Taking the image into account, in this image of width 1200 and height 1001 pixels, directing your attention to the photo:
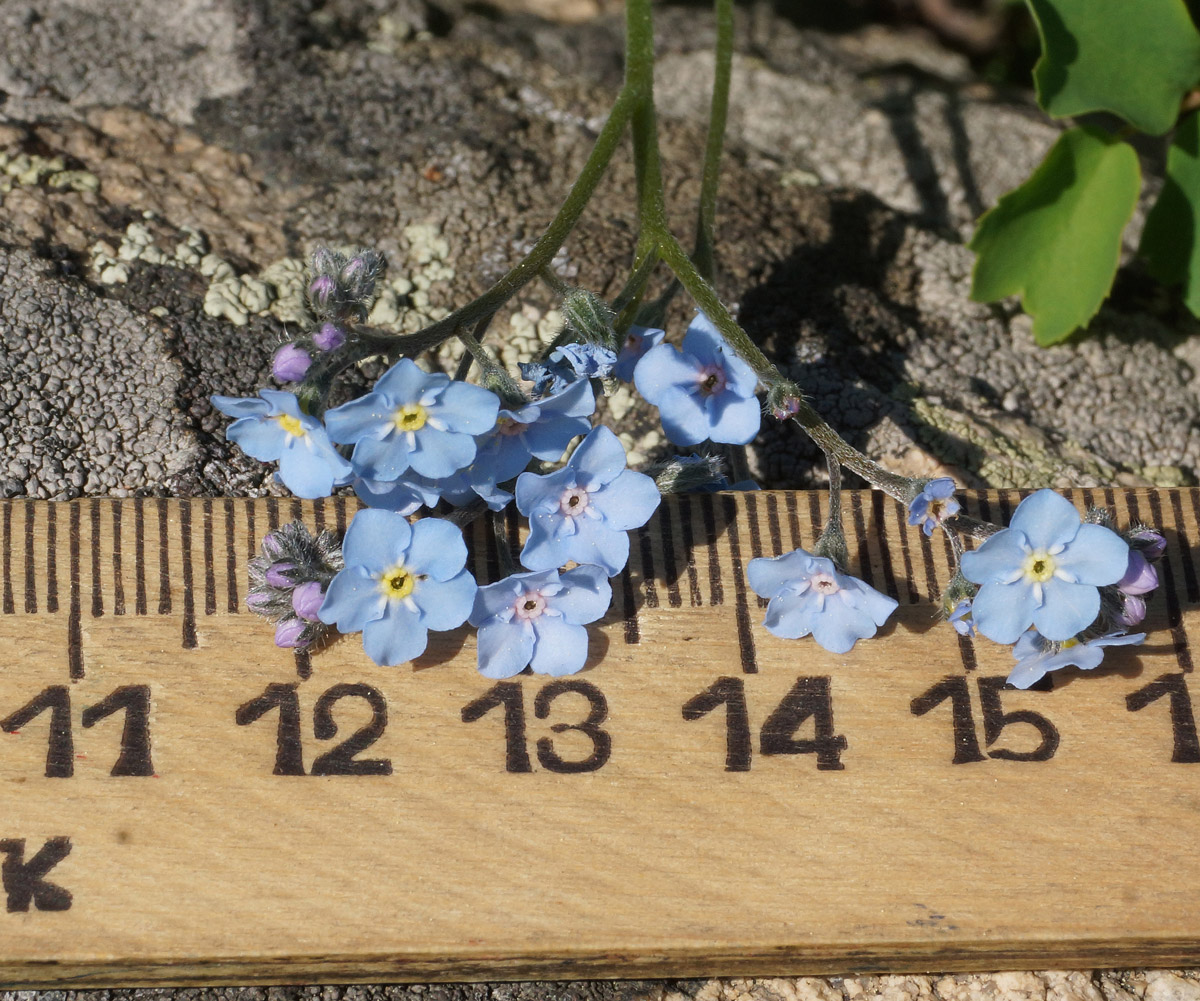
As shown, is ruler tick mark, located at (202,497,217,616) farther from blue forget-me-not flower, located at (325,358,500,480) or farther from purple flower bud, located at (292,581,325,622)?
blue forget-me-not flower, located at (325,358,500,480)

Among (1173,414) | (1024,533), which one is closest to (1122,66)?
(1173,414)

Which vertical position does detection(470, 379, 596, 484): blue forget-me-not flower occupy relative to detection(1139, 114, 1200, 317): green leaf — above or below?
below

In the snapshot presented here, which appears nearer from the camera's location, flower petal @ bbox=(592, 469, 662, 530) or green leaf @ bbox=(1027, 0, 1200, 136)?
flower petal @ bbox=(592, 469, 662, 530)

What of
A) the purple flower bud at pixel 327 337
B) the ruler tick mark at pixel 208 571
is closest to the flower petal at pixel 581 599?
the purple flower bud at pixel 327 337

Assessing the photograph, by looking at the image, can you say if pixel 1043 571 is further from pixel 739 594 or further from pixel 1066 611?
pixel 739 594

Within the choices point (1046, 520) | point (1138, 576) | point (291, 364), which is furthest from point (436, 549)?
point (1138, 576)

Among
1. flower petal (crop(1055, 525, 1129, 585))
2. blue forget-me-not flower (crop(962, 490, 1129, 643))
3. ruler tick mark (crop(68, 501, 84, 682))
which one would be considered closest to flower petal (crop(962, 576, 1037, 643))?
blue forget-me-not flower (crop(962, 490, 1129, 643))

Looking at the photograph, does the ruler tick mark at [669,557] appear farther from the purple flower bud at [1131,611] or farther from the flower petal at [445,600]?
the purple flower bud at [1131,611]
